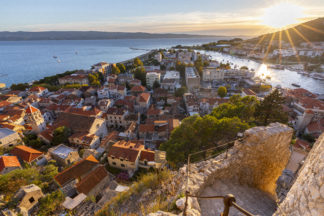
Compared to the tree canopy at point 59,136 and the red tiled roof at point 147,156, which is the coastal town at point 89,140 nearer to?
the red tiled roof at point 147,156

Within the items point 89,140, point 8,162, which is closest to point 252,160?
point 89,140

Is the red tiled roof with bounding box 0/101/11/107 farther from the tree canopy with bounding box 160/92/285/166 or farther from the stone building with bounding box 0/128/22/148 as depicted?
the tree canopy with bounding box 160/92/285/166

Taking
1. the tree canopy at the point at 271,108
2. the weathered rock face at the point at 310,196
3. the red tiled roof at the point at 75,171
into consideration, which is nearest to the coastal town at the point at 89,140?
the red tiled roof at the point at 75,171

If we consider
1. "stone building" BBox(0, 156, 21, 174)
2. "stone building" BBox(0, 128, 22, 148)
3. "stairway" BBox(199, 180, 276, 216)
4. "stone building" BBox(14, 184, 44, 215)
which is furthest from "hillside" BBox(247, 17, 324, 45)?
"stone building" BBox(0, 128, 22, 148)

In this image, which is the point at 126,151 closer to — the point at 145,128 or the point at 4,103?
the point at 145,128

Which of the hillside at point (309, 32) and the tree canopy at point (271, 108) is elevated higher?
the hillside at point (309, 32)

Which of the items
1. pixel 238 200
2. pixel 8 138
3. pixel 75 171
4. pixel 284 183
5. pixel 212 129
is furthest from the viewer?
pixel 8 138
